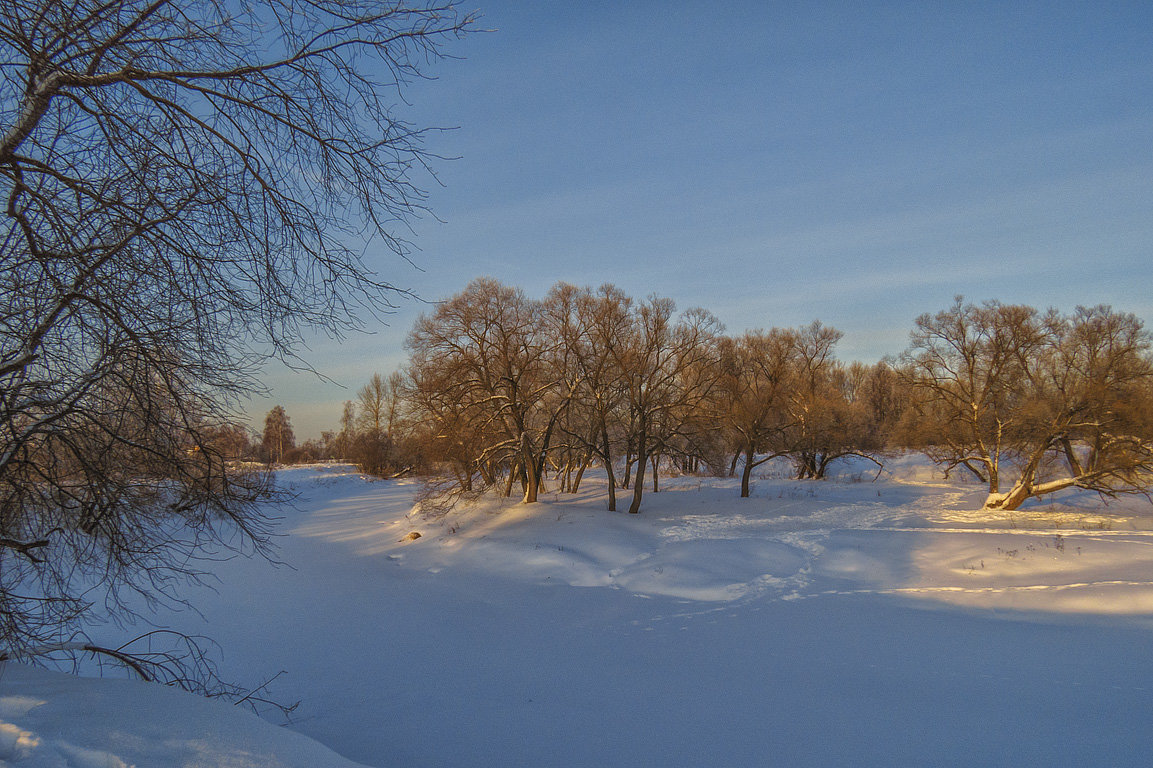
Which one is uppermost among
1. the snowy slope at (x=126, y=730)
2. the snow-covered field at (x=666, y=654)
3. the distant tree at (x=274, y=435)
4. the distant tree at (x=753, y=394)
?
the distant tree at (x=753, y=394)

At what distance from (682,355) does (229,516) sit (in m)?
17.7

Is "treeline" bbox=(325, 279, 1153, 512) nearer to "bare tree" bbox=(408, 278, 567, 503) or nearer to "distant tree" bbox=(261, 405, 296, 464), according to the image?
"bare tree" bbox=(408, 278, 567, 503)

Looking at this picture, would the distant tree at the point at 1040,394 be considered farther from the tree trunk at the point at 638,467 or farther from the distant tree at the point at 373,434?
the distant tree at the point at 373,434

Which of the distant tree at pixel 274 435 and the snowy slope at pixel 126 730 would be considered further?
the distant tree at pixel 274 435

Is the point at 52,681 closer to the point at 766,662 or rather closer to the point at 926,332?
the point at 766,662

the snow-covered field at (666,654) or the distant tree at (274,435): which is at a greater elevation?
the distant tree at (274,435)

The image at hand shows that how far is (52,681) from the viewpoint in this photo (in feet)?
10.9

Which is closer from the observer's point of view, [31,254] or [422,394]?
[31,254]

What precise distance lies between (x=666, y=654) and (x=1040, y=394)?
2213 centimetres

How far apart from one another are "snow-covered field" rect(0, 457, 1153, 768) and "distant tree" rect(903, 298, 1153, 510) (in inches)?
86.1

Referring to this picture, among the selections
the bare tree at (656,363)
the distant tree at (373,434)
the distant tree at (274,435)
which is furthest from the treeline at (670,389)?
the distant tree at (373,434)

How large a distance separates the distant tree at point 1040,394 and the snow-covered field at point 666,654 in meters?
2.19

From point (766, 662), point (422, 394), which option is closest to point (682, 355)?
point (422, 394)

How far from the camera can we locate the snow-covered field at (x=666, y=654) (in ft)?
17.6
